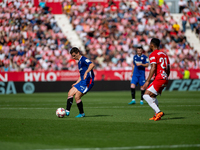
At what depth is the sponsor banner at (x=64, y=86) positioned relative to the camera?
989 inches

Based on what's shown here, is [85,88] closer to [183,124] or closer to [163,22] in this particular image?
[183,124]

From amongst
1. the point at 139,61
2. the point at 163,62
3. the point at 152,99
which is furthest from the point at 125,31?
the point at 152,99

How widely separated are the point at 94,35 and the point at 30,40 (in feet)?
17.9

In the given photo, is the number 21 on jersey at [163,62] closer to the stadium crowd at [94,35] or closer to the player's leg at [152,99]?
the player's leg at [152,99]

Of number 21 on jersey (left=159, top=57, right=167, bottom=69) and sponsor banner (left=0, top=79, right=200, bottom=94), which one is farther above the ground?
number 21 on jersey (left=159, top=57, right=167, bottom=69)

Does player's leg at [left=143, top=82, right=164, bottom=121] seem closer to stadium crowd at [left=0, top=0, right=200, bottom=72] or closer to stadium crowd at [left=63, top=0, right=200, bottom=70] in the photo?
stadium crowd at [left=0, top=0, right=200, bottom=72]

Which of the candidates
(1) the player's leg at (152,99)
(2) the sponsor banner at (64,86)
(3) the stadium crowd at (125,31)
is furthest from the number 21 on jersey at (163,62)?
(3) the stadium crowd at (125,31)

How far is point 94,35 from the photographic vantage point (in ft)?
95.7

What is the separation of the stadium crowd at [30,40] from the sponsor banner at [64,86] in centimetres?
150

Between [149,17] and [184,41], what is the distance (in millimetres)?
3872

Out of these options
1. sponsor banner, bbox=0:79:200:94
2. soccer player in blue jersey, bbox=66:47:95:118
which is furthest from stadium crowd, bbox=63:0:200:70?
soccer player in blue jersey, bbox=66:47:95:118

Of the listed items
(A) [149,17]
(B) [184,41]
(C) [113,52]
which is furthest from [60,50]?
(B) [184,41]

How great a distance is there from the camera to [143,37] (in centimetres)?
2891

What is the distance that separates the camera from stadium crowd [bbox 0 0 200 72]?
88.7ft
